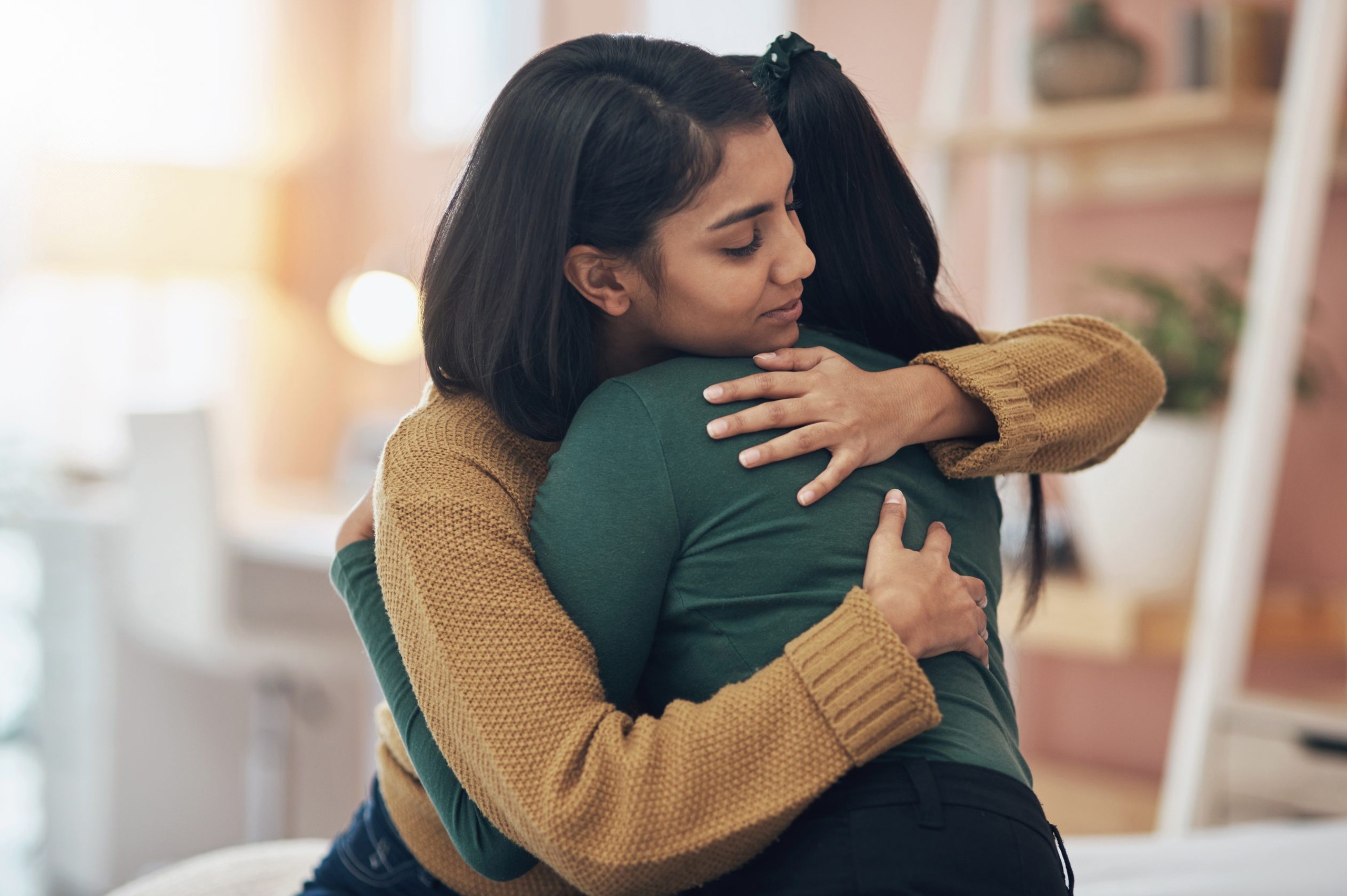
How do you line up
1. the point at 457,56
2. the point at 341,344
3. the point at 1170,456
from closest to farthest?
the point at 1170,456
the point at 457,56
the point at 341,344

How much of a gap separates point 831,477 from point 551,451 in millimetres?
210

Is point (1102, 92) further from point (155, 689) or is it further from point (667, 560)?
point (155, 689)

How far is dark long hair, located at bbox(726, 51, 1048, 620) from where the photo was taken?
3.16 feet

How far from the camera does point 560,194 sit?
0.83 metres

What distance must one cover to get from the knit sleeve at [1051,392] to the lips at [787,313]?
0.11m

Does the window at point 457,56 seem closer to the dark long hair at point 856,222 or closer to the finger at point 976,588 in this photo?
the dark long hair at point 856,222

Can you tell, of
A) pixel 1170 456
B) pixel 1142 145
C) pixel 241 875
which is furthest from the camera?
pixel 1142 145

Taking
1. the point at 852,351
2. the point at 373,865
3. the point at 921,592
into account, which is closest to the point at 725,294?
the point at 852,351

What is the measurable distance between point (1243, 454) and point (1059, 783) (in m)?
0.84

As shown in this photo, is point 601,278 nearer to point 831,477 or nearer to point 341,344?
point 831,477

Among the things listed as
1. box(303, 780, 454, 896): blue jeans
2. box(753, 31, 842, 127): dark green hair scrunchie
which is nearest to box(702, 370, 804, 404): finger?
box(753, 31, 842, 127): dark green hair scrunchie

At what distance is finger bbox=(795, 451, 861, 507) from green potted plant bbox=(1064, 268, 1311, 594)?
Answer: 1.39 m

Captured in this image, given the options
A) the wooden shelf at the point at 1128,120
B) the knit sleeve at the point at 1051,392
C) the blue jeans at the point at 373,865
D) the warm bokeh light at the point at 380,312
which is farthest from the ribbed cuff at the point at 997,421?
the warm bokeh light at the point at 380,312

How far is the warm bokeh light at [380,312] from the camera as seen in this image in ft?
10.6
